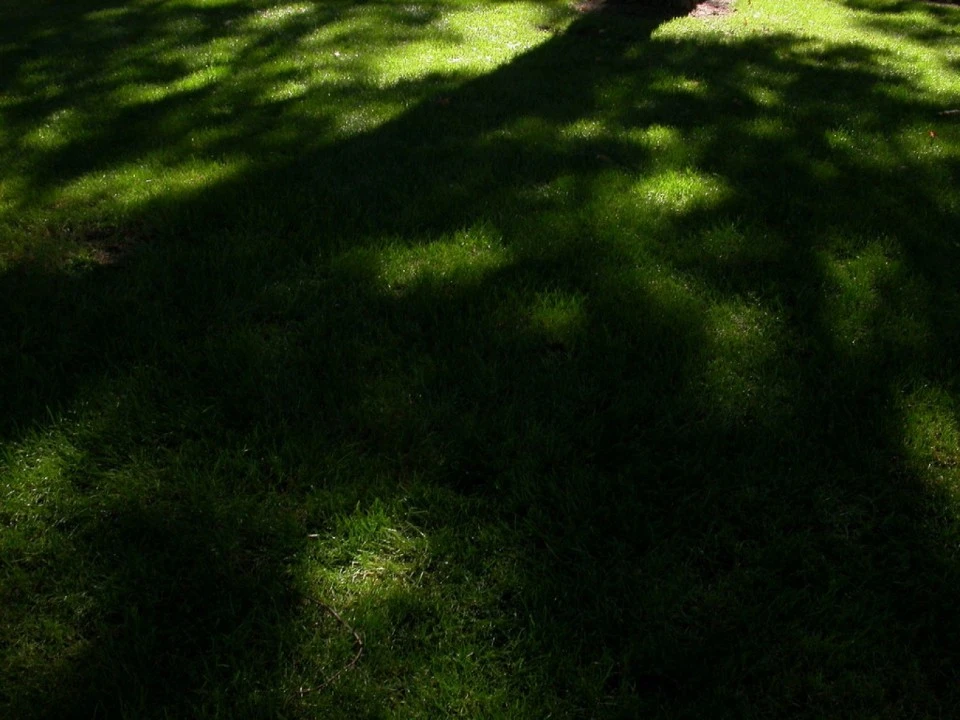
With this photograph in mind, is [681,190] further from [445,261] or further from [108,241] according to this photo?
[108,241]

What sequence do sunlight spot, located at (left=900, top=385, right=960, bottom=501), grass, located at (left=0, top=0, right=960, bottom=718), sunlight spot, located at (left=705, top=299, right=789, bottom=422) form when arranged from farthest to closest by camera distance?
1. sunlight spot, located at (left=705, top=299, right=789, bottom=422)
2. sunlight spot, located at (left=900, top=385, right=960, bottom=501)
3. grass, located at (left=0, top=0, right=960, bottom=718)

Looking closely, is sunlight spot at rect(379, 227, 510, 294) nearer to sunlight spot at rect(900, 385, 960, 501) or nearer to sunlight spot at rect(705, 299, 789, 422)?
sunlight spot at rect(705, 299, 789, 422)

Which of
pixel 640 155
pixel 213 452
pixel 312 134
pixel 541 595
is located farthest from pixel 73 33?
pixel 541 595

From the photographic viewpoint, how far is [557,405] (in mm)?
3152

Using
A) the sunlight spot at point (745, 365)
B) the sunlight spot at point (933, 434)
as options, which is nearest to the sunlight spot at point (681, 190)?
the sunlight spot at point (745, 365)

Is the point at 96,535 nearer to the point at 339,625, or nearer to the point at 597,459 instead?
the point at 339,625

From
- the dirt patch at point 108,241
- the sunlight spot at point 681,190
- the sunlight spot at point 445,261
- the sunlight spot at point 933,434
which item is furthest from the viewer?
the sunlight spot at point 681,190

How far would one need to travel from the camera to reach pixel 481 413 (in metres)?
3.13

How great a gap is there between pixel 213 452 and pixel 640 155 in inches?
149

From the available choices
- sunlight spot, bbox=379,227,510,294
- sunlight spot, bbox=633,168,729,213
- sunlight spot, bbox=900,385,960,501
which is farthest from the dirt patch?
sunlight spot, bbox=900,385,960,501

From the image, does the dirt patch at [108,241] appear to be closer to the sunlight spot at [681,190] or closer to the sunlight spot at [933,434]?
the sunlight spot at [681,190]

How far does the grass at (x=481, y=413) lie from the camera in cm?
227

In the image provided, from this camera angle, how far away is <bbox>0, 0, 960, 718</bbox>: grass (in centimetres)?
227

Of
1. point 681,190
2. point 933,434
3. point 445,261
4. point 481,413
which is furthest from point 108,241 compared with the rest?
point 933,434
